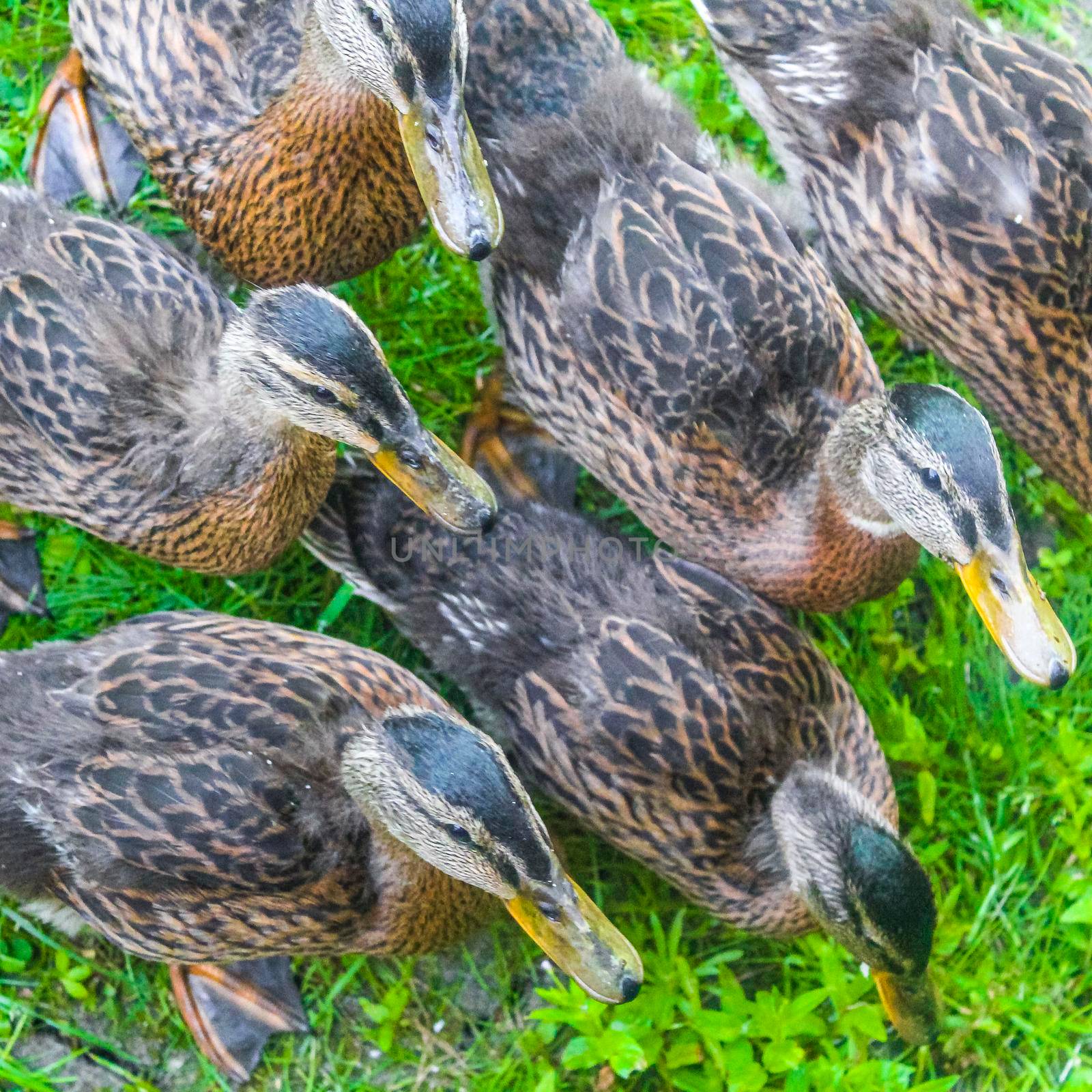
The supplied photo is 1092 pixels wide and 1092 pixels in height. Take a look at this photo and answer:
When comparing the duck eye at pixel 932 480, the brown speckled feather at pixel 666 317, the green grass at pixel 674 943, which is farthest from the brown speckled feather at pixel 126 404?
the duck eye at pixel 932 480

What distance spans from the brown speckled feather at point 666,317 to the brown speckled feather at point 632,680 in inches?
8.1

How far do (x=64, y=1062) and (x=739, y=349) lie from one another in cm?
248

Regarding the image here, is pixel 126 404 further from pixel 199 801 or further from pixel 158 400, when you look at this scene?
pixel 199 801

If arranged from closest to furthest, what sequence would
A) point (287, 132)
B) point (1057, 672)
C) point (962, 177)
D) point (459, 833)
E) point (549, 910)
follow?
point (459, 833) < point (549, 910) < point (1057, 672) < point (287, 132) < point (962, 177)

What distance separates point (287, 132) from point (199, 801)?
1535 mm

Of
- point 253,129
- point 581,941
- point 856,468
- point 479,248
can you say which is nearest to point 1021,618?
point 856,468

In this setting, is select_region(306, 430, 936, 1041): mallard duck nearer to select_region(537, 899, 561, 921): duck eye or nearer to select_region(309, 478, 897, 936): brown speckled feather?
select_region(309, 478, 897, 936): brown speckled feather

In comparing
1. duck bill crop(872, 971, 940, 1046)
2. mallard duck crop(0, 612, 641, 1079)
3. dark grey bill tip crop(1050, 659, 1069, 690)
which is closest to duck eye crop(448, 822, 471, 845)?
mallard duck crop(0, 612, 641, 1079)

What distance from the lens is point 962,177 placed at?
10.4 feet

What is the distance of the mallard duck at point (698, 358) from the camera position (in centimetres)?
288

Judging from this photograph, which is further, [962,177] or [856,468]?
[962,177]

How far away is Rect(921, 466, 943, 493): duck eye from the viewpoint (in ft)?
9.18

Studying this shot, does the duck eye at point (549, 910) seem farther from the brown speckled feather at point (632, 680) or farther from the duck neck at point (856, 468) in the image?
the duck neck at point (856, 468)

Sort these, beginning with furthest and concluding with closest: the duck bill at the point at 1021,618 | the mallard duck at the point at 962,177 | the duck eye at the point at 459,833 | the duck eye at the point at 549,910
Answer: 1. the mallard duck at the point at 962,177
2. the duck bill at the point at 1021,618
3. the duck eye at the point at 549,910
4. the duck eye at the point at 459,833
